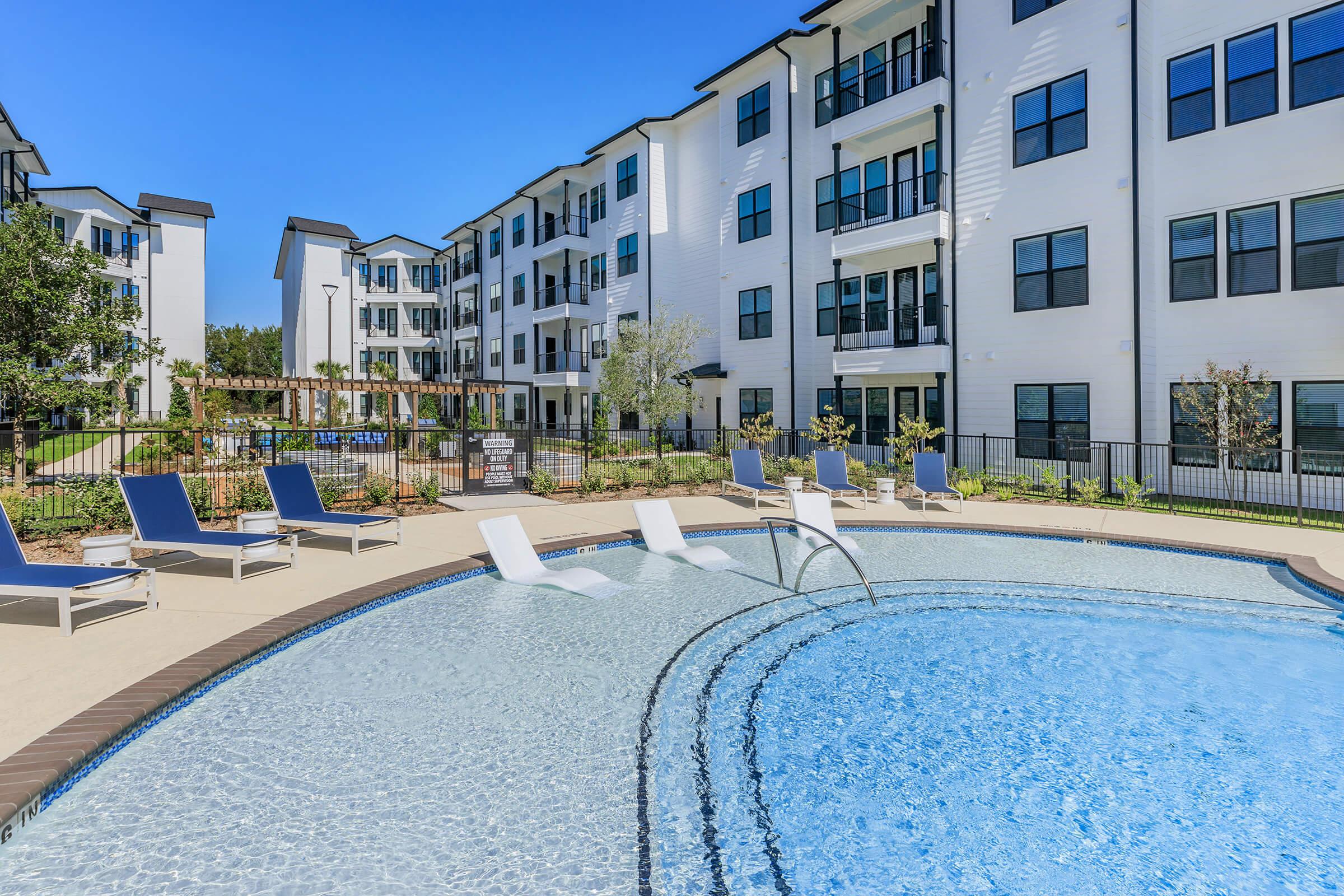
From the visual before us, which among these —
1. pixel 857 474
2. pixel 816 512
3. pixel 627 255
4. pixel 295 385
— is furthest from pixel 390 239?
pixel 816 512

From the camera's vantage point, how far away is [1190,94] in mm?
15281

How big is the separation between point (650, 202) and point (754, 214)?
5794mm

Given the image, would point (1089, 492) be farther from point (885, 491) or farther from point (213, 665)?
point (213, 665)

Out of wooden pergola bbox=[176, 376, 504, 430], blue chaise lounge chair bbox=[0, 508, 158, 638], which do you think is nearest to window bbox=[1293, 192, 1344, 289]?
wooden pergola bbox=[176, 376, 504, 430]

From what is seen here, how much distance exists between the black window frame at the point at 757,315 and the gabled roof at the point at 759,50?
7.41 meters

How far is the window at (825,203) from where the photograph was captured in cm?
2288

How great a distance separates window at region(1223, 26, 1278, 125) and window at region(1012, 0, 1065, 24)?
4.02m

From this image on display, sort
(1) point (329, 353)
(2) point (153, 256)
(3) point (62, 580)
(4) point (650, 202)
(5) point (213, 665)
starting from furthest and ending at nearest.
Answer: (2) point (153, 256) → (1) point (329, 353) → (4) point (650, 202) → (3) point (62, 580) → (5) point (213, 665)

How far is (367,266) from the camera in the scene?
5225cm

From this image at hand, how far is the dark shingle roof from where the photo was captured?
138 ft

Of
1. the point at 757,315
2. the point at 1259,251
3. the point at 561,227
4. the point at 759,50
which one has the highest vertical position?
the point at 759,50

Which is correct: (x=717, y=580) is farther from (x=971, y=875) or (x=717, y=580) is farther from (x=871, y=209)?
(x=871, y=209)

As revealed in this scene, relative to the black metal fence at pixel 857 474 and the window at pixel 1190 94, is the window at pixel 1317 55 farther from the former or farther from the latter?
the black metal fence at pixel 857 474

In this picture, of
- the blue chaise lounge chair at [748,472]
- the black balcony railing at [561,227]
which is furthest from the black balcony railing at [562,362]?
the blue chaise lounge chair at [748,472]
